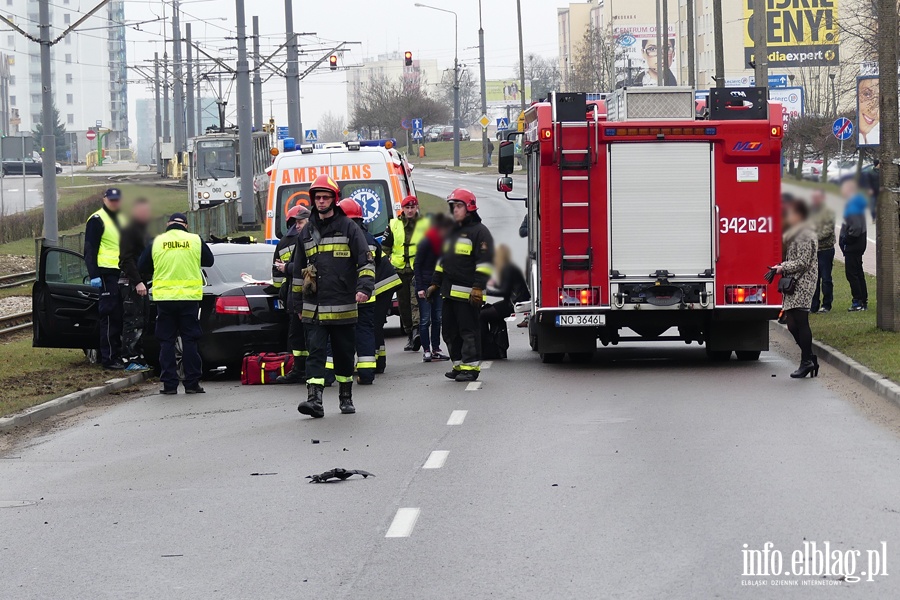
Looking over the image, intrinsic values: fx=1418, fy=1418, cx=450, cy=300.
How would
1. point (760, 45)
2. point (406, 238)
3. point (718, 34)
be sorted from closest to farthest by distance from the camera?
point (406, 238)
point (760, 45)
point (718, 34)

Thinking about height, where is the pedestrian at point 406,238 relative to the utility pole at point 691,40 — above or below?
below

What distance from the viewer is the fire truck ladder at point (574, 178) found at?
50.0 ft

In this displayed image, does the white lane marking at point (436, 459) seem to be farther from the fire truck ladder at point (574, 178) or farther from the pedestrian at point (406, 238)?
the pedestrian at point (406, 238)

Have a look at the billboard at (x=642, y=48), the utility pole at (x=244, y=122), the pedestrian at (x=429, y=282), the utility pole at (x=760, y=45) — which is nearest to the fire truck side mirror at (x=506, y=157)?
the pedestrian at (x=429, y=282)

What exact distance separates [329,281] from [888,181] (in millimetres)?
7450

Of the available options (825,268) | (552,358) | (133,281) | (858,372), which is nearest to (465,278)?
(552,358)

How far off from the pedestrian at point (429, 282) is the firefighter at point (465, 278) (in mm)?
268

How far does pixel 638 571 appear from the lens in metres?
6.48

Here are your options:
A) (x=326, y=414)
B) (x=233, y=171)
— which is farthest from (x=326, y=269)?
(x=233, y=171)

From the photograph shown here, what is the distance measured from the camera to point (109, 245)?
15648mm

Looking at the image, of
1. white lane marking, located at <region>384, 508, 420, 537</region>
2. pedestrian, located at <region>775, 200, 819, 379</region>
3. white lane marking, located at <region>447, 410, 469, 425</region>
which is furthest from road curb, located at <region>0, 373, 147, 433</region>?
pedestrian, located at <region>775, 200, 819, 379</region>

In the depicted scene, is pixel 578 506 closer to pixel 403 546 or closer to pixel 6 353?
pixel 403 546

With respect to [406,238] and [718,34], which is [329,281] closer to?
[406,238]

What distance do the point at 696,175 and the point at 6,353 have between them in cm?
907
